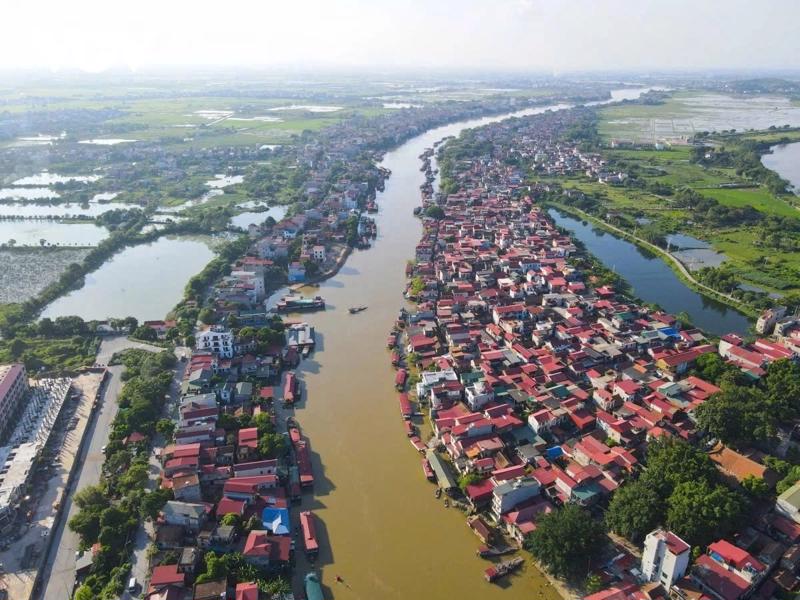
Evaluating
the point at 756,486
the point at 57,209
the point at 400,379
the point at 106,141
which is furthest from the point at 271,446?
the point at 106,141

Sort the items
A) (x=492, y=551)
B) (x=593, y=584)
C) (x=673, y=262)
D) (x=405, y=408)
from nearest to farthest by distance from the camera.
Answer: (x=593, y=584)
(x=492, y=551)
(x=405, y=408)
(x=673, y=262)

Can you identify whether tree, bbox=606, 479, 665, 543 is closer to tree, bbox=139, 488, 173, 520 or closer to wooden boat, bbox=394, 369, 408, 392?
wooden boat, bbox=394, 369, 408, 392

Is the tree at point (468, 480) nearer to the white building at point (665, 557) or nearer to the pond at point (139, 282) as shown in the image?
the white building at point (665, 557)

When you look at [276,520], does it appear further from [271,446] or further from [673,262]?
[673,262]

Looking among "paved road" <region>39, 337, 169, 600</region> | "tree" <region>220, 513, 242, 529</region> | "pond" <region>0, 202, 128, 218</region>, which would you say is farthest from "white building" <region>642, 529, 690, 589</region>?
"pond" <region>0, 202, 128, 218</region>

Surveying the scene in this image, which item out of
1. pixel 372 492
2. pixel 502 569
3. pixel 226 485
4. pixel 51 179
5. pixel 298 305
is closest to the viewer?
pixel 502 569

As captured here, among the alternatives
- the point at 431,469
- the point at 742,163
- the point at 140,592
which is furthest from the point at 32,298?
the point at 742,163
